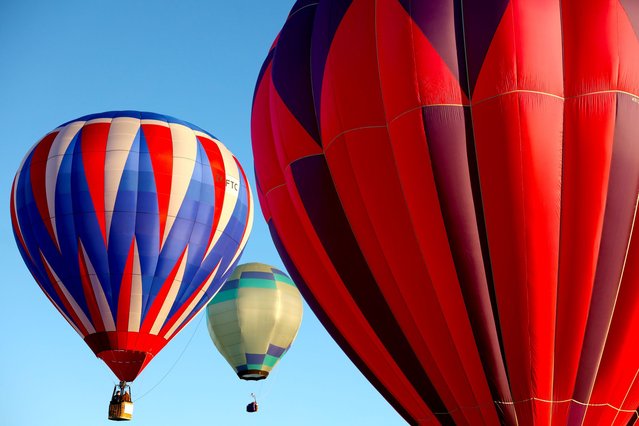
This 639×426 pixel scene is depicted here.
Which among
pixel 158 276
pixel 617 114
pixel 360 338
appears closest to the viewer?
pixel 617 114

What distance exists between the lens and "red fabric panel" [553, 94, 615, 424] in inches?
370

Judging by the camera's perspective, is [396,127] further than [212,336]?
No

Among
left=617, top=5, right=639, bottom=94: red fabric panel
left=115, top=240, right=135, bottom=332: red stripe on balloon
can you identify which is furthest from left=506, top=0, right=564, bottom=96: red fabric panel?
left=115, top=240, right=135, bottom=332: red stripe on balloon

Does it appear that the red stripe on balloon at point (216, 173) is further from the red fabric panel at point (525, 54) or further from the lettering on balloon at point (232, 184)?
the red fabric panel at point (525, 54)

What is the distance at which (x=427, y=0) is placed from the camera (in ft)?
33.3

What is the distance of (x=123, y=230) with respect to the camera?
19.4 metres

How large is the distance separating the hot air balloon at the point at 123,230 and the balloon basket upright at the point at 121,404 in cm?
12

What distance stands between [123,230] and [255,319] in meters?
7.58

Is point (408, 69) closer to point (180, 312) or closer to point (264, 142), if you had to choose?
point (264, 142)

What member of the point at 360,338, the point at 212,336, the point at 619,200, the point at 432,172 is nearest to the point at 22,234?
the point at 212,336

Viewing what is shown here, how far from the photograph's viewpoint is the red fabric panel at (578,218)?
9391 mm

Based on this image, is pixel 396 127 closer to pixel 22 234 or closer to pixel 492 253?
pixel 492 253

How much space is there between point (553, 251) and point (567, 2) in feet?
7.81

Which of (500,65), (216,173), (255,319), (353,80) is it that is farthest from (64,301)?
(500,65)
